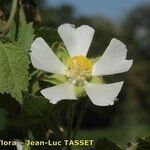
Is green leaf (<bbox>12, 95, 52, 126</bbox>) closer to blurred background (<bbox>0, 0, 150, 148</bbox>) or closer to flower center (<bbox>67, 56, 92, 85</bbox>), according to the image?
flower center (<bbox>67, 56, 92, 85</bbox>)

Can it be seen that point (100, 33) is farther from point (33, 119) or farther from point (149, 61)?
point (33, 119)

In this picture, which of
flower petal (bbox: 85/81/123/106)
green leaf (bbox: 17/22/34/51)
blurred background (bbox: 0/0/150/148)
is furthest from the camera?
blurred background (bbox: 0/0/150/148)

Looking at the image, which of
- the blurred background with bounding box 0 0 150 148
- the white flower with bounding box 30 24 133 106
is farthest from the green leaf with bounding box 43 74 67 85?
the blurred background with bounding box 0 0 150 148

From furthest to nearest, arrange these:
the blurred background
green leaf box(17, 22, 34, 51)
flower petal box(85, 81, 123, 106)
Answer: the blurred background, green leaf box(17, 22, 34, 51), flower petal box(85, 81, 123, 106)

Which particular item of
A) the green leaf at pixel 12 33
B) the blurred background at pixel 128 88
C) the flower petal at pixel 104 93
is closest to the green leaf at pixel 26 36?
the green leaf at pixel 12 33

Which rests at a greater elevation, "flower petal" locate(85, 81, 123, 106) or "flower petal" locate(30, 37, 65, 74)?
"flower petal" locate(30, 37, 65, 74)

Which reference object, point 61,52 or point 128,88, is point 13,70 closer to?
point 61,52

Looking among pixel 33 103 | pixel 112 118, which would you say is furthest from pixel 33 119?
pixel 112 118
